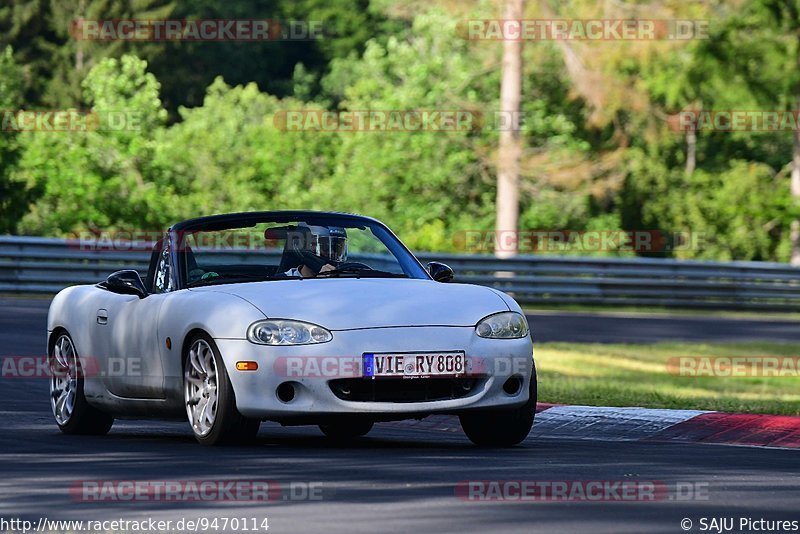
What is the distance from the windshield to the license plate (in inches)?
42.9

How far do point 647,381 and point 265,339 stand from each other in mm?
9139

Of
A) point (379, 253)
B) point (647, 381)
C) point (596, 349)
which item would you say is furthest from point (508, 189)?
point (379, 253)

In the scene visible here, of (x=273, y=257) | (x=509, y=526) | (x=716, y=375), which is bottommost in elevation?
(x=716, y=375)

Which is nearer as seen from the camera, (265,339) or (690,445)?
(265,339)

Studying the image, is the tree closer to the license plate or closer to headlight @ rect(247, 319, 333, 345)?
headlight @ rect(247, 319, 333, 345)

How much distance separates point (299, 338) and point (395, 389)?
0.57 meters

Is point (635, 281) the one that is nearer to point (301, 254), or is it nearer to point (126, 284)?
point (301, 254)

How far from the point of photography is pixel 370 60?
55.0 metres

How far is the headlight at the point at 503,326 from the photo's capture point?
9234 millimetres

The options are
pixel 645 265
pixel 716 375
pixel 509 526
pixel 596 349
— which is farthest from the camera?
pixel 645 265

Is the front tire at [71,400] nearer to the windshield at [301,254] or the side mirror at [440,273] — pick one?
the windshield at [301,254]

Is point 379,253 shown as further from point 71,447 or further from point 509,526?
point 509,526

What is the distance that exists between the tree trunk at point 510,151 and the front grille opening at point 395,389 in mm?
24713

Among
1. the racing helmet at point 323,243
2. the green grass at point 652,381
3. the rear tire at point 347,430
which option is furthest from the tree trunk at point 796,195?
the racing helmet at point 323,243
